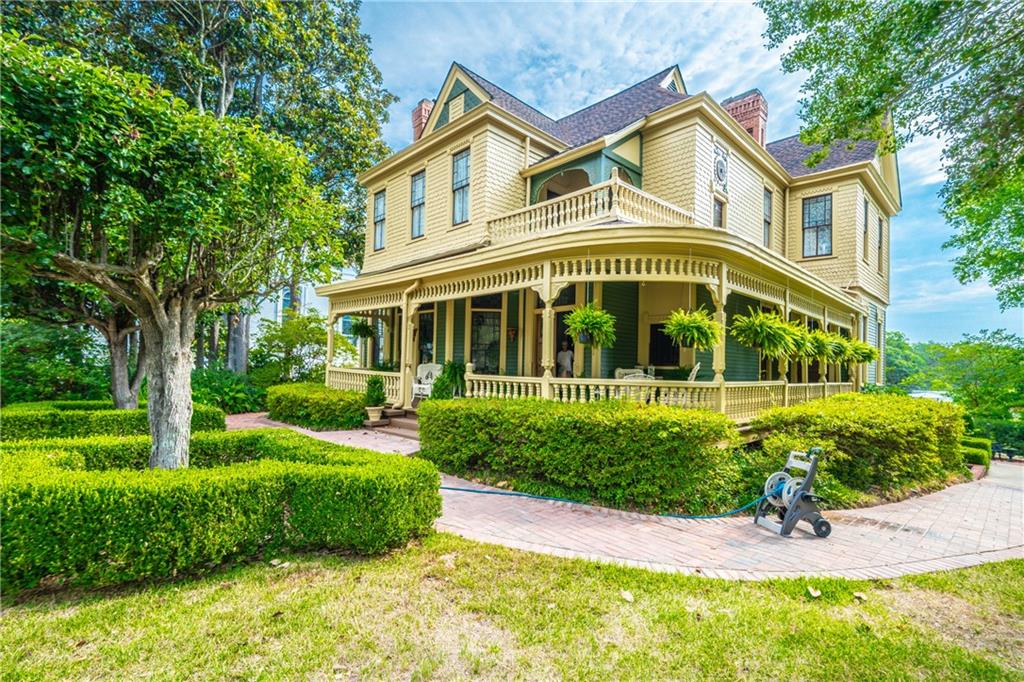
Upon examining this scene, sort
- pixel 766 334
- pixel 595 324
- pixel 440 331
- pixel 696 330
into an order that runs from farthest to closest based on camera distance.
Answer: pixel 440 331 < pixel 766 334 < pixel 595 324 < pixel 696 330

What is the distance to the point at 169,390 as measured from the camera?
502 centimetres

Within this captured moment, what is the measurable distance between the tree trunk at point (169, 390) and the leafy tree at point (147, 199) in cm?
1

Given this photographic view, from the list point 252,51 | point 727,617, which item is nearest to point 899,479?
point 727,617

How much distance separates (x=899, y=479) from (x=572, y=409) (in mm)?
5760

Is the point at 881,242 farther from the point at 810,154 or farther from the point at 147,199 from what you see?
the point at 147,199

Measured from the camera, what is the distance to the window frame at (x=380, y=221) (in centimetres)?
1611

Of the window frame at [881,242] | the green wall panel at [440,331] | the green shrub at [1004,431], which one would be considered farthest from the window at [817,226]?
the green wall panel at [440,331]

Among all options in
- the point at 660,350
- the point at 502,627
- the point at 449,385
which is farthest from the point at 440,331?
the point at 502,627

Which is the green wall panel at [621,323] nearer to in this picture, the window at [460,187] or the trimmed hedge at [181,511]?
the window at [460,187]

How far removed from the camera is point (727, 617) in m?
3.27

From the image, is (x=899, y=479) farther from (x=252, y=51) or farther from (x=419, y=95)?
(x=252, y=51)

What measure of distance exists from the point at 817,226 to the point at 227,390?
2024cm

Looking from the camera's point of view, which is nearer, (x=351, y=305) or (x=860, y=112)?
(x=860, y=112)

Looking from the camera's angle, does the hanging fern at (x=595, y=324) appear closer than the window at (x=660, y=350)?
Yes
